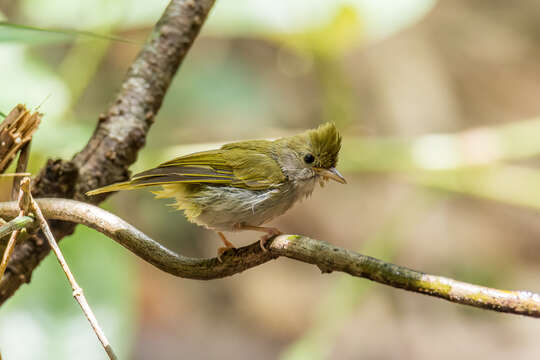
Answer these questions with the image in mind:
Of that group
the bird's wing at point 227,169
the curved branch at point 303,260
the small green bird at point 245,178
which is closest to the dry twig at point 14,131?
the curved branch at point 303,260

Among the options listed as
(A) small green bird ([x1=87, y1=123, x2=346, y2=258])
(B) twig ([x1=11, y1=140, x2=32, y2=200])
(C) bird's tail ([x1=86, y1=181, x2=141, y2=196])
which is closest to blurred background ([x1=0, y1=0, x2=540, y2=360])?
(A) small green bird ([x1=87, y1=123, x2=346, y2=258])

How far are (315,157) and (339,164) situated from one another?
1.64 meters

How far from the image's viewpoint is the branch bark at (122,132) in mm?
2209

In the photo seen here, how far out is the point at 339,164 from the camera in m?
4.61

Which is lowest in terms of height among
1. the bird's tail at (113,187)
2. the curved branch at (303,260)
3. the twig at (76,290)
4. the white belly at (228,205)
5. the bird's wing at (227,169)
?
the twig at (76,290)

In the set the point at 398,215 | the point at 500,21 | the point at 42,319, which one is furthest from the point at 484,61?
A: the point at 42,319

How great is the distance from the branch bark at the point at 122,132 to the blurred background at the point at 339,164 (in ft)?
3.29

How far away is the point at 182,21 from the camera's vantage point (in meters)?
2.59

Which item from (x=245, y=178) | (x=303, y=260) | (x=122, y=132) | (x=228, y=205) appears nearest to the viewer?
(x=303, y=260)

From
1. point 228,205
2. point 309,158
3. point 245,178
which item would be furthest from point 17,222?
point 309,158

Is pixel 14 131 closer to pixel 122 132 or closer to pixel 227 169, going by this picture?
pixel 122 132

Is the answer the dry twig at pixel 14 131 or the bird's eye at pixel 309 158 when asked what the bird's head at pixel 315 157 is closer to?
the bird's eye at pixel 309 158

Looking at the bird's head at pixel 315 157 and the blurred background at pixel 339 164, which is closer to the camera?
the bird's head at pixel 315 157

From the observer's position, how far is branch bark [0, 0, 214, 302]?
2209mm
